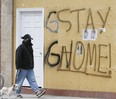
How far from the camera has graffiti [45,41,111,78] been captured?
14.0 metres

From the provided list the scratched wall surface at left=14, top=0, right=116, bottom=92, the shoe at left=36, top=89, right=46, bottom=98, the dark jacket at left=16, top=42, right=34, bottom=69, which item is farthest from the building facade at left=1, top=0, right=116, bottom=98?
the dark jacket at left=16, top=42, right=34, bottom=69

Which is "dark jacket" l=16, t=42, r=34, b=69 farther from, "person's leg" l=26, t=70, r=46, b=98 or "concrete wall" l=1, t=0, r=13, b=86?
"concrete wall" l=1, t=0, r=13, b=86

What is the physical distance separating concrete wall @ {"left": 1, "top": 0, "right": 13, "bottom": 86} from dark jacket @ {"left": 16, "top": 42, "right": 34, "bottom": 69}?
172 cm

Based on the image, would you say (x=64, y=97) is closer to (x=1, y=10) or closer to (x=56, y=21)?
(x=56, y=21)

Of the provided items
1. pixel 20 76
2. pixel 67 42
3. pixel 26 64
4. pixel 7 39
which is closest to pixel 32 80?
pixel 20 76

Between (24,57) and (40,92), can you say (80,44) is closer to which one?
(24,57)

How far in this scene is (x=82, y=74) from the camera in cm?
1434

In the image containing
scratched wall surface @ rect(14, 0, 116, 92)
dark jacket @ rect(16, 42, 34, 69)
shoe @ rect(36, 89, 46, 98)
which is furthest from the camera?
scratched wall surface @ rect(14, 0, 116, 92)

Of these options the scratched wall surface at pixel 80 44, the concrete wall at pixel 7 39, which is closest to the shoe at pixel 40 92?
the scratched wall surface at pixel 80 44

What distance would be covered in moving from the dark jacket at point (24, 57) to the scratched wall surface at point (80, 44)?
123 centimetres

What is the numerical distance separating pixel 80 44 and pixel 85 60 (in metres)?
0.55

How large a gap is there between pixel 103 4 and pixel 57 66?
256 centimetres

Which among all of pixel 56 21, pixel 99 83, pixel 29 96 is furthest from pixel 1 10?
pixel 99 83

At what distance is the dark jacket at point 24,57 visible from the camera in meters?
13.6
